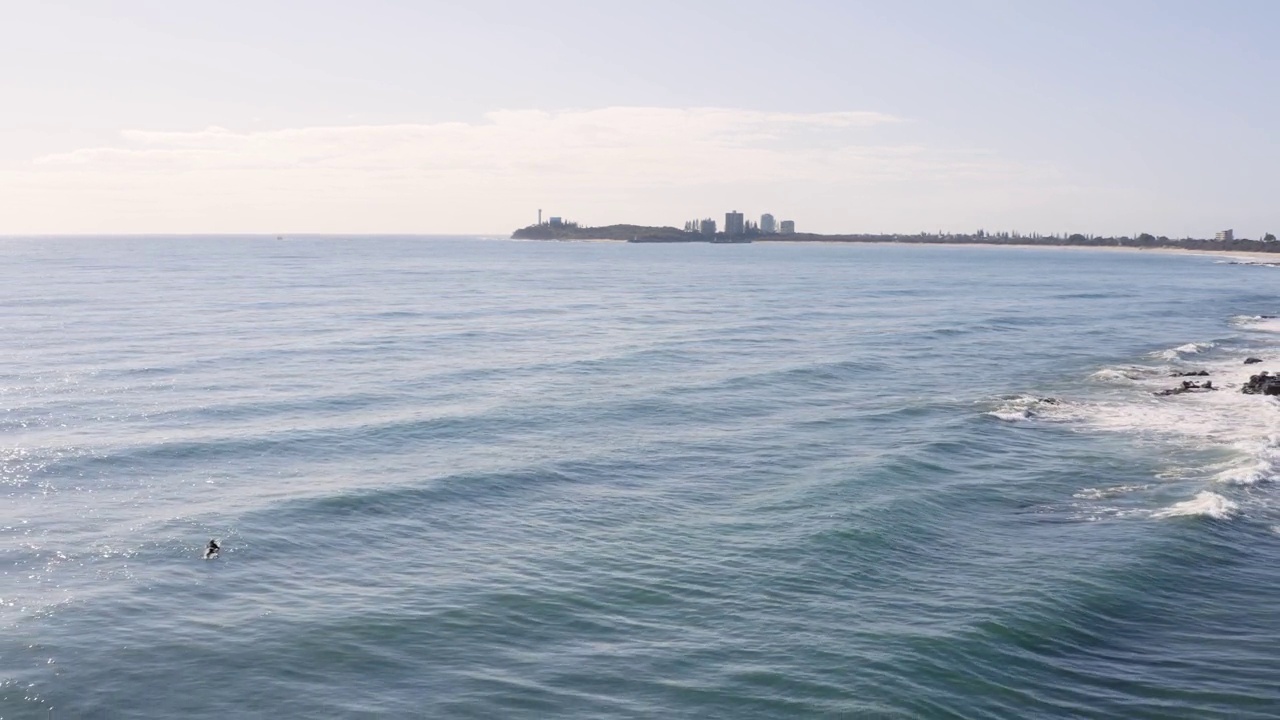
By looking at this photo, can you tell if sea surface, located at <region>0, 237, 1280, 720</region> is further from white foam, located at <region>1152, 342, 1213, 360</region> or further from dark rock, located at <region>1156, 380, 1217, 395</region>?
white foam, located at <region>1152, 342, 1213, 360</region>

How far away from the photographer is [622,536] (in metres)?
21.4

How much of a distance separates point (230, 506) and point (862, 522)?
14.6m

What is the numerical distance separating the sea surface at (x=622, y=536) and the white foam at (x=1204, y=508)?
0.11 metres

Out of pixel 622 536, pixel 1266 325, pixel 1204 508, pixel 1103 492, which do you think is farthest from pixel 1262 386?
pixel 1266 325

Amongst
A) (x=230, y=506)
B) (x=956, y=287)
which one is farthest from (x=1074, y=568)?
(x=956, y=287)

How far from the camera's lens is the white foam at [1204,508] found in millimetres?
22922

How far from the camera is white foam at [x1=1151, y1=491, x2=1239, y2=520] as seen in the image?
22922mm

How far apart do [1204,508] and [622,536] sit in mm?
13945

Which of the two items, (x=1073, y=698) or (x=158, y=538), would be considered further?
(x=158, y=538)

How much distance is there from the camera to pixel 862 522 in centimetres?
2227

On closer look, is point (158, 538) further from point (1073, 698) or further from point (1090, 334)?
point (1090, 334)

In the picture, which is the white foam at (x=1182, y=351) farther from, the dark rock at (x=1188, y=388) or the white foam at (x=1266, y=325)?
the white foam at (x=1266, y=325)

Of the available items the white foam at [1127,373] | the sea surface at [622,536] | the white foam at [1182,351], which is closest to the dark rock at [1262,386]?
the sea surface at [622,536]

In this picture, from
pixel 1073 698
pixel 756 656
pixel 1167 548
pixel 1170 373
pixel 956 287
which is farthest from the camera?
pixel 956 287
